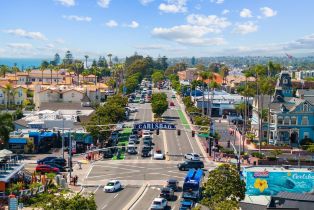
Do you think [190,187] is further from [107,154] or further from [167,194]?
[107,154]

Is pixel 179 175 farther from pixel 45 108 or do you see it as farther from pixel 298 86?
pixel 298 86

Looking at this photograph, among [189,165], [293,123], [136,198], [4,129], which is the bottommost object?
[136,198]

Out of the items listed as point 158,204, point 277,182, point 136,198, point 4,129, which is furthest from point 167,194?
point 4,129

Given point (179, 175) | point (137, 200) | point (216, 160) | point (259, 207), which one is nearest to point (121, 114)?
point (216, 160)

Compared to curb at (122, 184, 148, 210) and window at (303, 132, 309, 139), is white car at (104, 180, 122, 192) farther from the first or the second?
window at (303, 132, 309, 139)

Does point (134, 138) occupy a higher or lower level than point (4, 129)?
lower

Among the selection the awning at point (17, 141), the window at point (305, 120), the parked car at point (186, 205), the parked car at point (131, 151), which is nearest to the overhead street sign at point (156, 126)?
the parked car at point (131, 151)

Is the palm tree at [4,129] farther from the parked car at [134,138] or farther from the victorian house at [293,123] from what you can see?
the victorian house at [293,123]
